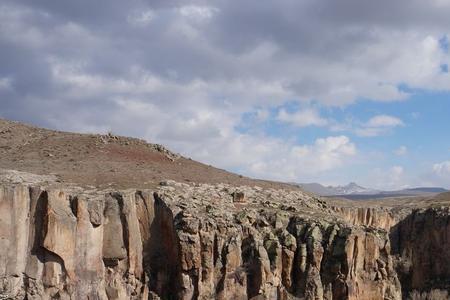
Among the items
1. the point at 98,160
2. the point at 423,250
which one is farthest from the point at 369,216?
the point at 98,160

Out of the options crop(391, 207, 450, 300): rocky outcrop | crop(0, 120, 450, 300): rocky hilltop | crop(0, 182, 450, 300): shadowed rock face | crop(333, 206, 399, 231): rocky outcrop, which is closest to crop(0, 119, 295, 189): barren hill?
crop(0, 120, 450, 300): rocky hilltop

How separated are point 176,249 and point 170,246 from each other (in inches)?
35.4

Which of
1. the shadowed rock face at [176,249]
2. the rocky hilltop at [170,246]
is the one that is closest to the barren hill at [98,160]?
the rocky hilltop at [170,246]

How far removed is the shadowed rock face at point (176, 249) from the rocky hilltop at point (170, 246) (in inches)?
2.8

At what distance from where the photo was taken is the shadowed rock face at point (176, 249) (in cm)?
3653

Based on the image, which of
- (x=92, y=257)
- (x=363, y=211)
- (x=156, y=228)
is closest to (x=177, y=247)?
(x=156, y=228)

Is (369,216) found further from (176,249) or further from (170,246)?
(176,249)

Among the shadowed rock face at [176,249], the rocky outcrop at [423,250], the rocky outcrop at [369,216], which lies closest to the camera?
the shadowed rock face at [176,249]

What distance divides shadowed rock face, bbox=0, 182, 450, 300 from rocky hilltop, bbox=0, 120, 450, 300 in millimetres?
70

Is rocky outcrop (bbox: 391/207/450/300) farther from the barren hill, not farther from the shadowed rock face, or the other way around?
the barren hill

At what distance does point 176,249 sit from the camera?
41094 millimetres

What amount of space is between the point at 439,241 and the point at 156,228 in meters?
34.4

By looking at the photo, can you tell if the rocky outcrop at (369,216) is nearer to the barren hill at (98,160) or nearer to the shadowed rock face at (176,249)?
the barren hill at (98,160)

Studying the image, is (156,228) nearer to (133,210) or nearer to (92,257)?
(133,210)
